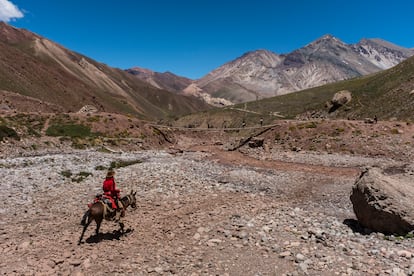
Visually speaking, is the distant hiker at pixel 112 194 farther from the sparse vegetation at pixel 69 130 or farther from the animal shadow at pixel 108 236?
the sparse vegetation at pixel 69 130

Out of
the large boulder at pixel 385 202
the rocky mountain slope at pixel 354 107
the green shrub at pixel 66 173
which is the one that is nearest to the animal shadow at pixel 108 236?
the large boulder at pixel 385 202

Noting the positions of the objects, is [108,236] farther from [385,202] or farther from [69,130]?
[69,130]

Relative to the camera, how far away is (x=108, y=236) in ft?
53.8

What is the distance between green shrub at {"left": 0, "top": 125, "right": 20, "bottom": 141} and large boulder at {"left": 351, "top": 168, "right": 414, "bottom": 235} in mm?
39812

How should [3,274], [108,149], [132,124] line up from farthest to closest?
[132,124], [108,149], [3,274]

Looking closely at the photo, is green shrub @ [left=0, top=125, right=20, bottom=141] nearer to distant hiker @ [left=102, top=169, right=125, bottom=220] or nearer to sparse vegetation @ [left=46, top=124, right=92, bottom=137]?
sparse vegetation @ [left=46, top=124, right=92, bottom=137]

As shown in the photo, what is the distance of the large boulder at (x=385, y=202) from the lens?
14.4 meters

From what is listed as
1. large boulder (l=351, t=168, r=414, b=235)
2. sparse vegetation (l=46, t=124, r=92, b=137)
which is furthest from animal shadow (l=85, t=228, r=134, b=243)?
sparse vegetation (l=46, t=124, r=92, b=137)

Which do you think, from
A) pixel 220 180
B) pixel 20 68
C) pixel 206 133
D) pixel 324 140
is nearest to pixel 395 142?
pixel 324 140

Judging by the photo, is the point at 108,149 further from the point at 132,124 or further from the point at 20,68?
the point at 20,68

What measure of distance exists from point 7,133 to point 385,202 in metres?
42.0

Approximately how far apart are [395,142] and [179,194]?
109 feet

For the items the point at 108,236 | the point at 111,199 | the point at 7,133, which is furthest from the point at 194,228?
the point at 7,133

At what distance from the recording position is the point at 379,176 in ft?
51.4
